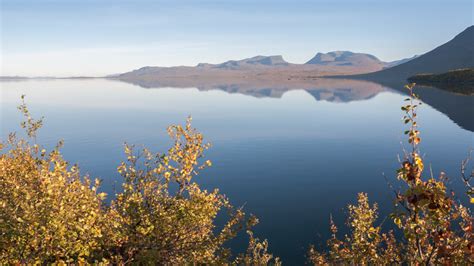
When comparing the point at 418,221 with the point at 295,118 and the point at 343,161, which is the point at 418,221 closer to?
the point at 343,161

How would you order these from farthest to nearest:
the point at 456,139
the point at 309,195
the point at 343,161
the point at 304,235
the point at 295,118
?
the point at 295,118, the point at 456,139, the point at 343,161, the point at 309,195, the point at 304,235

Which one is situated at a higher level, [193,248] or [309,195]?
[193,248]

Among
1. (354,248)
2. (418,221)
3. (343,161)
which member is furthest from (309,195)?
(418,221)

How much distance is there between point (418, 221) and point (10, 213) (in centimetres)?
1414

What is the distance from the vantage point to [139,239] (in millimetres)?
16844

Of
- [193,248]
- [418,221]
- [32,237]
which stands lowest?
[193,248]

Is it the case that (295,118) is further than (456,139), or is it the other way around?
(295,118)

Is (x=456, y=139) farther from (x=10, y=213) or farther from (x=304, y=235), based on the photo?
(x=10, y=213)

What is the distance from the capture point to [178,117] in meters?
126

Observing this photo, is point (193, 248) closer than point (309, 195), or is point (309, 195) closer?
point (193, 248)

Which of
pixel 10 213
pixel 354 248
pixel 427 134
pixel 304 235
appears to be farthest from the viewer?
pixel 427 134

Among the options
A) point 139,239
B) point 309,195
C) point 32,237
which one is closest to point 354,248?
point 139,239

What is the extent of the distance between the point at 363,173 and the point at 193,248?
143 feet

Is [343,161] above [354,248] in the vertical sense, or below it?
below
